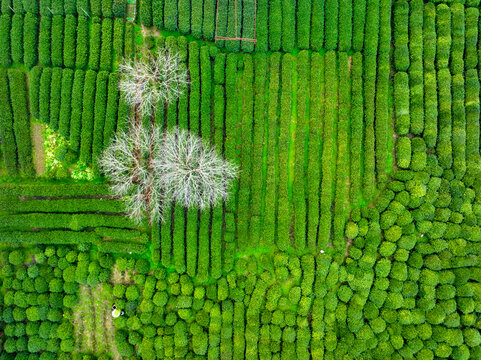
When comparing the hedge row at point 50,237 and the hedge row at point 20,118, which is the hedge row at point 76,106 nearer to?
the hedge row at point 20,118

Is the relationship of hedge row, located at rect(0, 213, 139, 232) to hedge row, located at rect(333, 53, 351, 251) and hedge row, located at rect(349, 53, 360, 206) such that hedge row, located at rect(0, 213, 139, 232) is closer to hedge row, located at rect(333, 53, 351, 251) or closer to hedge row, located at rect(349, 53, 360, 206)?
hedge row, located at rect(333, 53, 351, 251)

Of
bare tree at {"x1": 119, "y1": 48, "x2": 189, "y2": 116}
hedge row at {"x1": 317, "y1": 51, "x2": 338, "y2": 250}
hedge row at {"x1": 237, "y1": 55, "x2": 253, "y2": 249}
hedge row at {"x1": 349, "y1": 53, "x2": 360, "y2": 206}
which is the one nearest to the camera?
bare tree at {"x1": 119, "y1": 48, "x2": 189, "y2": 116}

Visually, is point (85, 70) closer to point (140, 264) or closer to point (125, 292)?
point (140, 264)

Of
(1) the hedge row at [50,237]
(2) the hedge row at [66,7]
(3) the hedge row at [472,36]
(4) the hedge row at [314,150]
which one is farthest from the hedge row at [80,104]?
(3) the hedge row at [472,36]

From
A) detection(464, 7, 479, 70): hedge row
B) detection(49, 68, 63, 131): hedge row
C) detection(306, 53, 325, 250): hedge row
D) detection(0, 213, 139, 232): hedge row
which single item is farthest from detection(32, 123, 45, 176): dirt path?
detection(464, 7, 479, 70): hedge row

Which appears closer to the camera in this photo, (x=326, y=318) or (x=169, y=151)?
(x=169, y=151)

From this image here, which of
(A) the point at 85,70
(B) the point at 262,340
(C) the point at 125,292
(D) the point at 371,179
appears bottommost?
(B) the point at 262,340

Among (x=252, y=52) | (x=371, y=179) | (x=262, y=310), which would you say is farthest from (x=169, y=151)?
(x=371, y=179)
